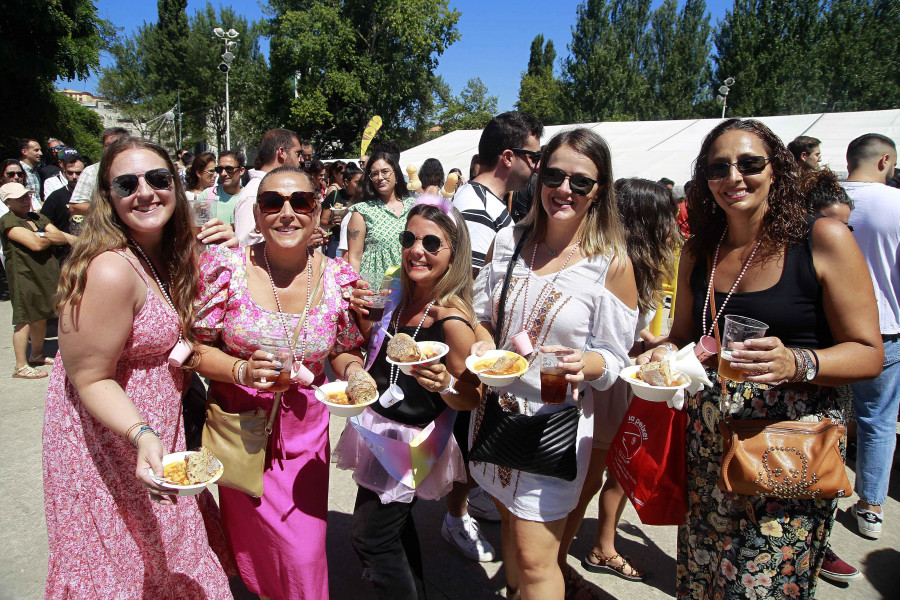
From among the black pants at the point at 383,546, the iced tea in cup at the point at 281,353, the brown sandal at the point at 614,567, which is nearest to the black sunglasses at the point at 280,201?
the iced tea in cup at the point at 281,353

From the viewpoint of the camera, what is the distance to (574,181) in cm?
224

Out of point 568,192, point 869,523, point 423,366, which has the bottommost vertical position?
point 869,523

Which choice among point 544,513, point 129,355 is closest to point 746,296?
point 544,513

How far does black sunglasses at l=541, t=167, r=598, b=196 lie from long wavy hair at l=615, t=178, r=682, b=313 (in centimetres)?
102

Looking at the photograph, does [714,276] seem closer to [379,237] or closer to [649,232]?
[649,232]

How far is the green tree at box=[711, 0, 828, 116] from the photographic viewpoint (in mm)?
33375

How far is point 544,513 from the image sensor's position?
2.22 metres

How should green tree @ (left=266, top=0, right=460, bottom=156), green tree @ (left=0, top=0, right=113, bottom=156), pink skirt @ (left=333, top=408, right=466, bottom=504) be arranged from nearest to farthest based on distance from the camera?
1. pink skirt @ (left=333, top=408, right=466, bottom=504)
2. green tree @ (left=0, top=0, right=113, bottom=156)
3. green tree @ (left=266, top=0, right=460, bottom=156)

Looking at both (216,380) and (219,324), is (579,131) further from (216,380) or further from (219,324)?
(216,380)

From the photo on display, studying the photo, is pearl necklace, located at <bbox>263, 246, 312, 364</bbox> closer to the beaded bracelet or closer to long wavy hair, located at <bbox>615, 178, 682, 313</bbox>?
the beaded bracelet

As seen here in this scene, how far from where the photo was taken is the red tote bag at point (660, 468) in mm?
2189

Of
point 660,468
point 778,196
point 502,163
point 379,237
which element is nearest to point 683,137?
point 379,237

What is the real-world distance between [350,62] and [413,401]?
42.4m

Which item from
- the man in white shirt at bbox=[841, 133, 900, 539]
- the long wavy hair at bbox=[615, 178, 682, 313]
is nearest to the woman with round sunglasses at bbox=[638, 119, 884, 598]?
A: the long wavy hair at bbox=[615, 178, 682, 313]
